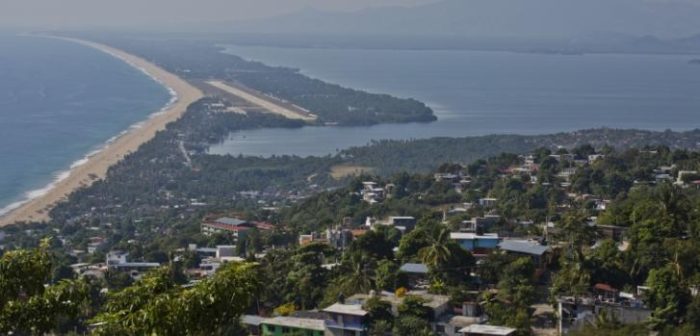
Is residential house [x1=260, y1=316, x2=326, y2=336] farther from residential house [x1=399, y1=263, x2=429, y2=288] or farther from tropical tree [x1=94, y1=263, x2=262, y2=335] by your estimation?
tropical tree [x1=94, y1=263, x2=262, y2=335]

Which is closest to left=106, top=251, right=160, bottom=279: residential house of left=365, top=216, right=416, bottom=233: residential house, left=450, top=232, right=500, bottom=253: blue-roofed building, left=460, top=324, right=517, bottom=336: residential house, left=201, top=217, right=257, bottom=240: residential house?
left=201, top=217, right=257, bottom=240: residential house

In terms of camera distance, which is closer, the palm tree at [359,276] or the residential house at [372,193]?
the palm tree at [359,276]

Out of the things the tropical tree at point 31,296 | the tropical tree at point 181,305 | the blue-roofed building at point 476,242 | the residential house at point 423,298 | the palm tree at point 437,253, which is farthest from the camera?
the blue-roofed building at point 476,242

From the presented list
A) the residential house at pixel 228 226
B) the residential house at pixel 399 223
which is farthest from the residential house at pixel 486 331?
the residential house at pixel 228 226

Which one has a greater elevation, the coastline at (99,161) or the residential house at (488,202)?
the residential house at (488,202)

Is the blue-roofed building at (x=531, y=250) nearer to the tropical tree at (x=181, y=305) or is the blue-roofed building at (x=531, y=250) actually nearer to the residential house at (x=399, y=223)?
the residential house at (x=399, y=223)

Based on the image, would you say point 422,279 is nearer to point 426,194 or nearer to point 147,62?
point 426,194

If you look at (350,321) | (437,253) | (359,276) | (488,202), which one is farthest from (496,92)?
(350,321)
